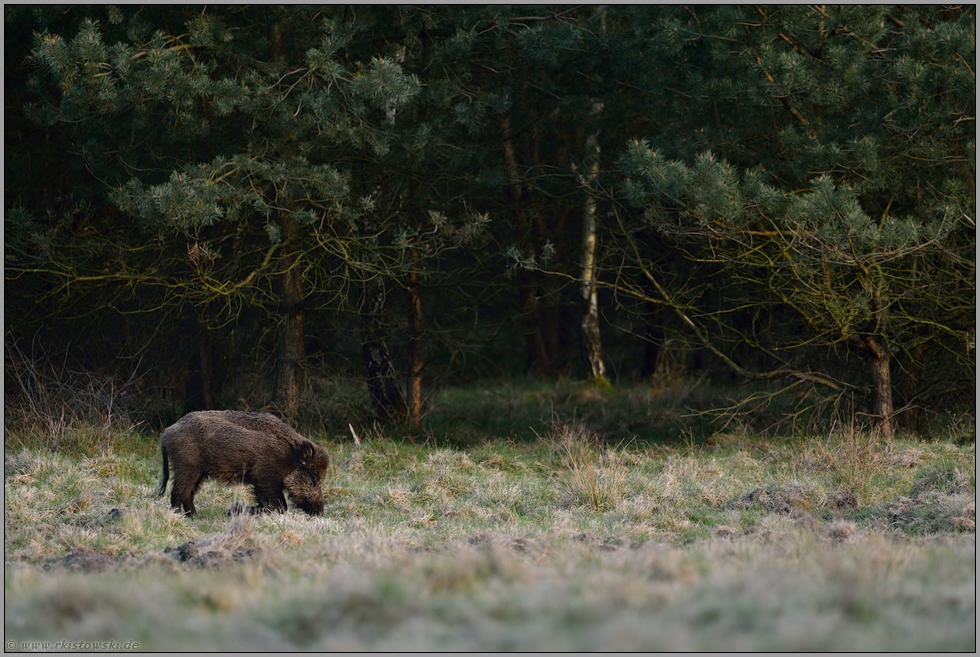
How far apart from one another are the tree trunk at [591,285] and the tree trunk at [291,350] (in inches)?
158

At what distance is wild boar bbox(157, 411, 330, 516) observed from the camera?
7441mm

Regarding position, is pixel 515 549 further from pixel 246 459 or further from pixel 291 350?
pixel 291 350

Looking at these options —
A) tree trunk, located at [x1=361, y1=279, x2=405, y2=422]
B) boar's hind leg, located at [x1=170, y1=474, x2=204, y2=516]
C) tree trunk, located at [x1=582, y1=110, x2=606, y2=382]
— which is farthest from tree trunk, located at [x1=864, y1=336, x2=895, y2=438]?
boar's hind leg, located at [x1=170, y1=474, x2=204, y2=516]

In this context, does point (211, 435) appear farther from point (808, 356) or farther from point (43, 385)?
point (808, 356)

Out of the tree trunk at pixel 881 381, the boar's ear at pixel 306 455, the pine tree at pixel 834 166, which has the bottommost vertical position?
the tree trunk at pixel 881 381

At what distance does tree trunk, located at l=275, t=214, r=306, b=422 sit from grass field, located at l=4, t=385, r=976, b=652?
0.82 metres

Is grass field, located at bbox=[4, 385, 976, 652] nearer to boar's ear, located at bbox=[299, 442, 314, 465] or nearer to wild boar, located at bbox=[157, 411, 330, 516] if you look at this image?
wild boar, located at bbox=[157, 411, 330, 516]

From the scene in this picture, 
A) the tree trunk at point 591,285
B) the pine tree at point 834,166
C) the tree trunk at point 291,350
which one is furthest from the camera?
the tree trunk at point 591,285

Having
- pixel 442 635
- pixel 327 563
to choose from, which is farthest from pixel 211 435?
pixel 442 635

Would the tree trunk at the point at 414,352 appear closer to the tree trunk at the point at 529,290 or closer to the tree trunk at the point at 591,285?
the tree trunk at the point at 529,290

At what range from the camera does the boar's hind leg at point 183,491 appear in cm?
743

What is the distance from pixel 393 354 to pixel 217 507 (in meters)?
6.30

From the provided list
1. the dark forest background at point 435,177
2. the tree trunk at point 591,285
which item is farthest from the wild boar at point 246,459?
the tree trunk at point 591,285

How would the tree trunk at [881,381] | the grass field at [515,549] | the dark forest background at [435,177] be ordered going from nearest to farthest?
the grass field at [515,549], the dark forest background at [435,177], the tree trunk at [881,381]
